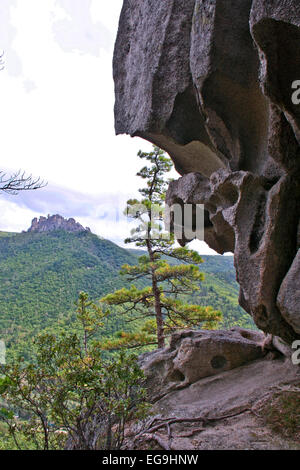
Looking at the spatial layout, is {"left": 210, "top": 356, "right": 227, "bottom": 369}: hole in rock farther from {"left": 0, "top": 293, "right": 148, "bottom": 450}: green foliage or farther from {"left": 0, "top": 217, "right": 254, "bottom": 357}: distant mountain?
{"left": 0, "top": 217, "right": 254, "bottom": 357}: distant mountain

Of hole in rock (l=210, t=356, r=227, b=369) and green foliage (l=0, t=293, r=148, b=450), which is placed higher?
green foliage (l=0, t=293, r=148, b=450)

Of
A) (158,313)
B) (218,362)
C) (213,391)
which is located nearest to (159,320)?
(158,313)

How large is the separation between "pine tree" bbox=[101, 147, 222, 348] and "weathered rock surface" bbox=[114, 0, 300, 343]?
470 centimetres

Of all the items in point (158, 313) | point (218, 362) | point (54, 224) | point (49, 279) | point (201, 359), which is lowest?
point (218, 362)

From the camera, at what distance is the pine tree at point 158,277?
11.4 meters

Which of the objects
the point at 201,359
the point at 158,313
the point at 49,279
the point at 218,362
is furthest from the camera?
the point at 49,279

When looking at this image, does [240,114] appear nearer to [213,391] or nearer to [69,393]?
[69,393]

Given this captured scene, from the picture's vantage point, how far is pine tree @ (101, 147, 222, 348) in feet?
37.4

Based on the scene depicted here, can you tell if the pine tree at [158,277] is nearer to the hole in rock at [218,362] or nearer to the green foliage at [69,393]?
the hole in rock at [218,362]

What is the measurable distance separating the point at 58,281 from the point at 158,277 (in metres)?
31.0

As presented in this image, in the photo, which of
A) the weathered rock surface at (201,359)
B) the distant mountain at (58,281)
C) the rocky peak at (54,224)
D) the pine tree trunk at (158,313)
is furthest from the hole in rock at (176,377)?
the rocky peak at (54,224)

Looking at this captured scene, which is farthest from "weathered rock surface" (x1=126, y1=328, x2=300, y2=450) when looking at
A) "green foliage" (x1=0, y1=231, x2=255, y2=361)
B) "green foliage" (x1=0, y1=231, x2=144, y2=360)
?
"green foliage" (x1=0, y1=231, x2=144, y2=360)

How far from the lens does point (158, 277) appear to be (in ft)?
38.8

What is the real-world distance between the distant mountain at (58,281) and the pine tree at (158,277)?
4814 millimetres
